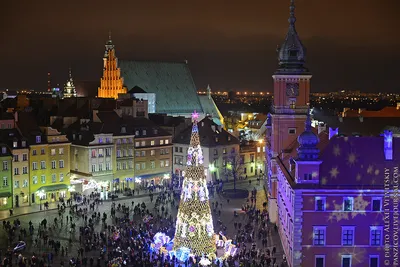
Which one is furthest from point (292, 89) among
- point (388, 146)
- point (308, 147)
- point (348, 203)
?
point (348, 203)

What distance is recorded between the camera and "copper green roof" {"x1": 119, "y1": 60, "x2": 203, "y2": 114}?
100 m

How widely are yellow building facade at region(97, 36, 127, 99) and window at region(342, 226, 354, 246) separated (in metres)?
62.8

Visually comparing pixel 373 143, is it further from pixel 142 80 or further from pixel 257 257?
pixel 142 80

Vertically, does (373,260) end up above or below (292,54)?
below

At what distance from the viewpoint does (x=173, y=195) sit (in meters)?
65.2

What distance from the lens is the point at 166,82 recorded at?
104 m

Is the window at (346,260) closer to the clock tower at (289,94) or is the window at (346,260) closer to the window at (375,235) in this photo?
the window at (375,235)

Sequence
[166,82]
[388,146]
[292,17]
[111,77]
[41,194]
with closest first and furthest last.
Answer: [388,146] → [292,17] → [41,194] → [111,77] → [166,82]

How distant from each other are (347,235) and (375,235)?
1686 millimetres

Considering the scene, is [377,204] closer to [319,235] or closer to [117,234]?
[319,235]

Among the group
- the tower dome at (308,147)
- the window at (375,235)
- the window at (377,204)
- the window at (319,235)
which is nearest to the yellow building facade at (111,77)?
the tower dome at (308,147)

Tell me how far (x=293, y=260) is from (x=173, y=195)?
2835 centimetres

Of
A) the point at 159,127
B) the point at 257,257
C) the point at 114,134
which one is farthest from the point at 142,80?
the point at 257,257

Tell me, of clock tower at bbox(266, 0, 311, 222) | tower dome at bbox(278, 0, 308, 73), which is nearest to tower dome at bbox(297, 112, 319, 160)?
clock tower at bbox(266, 0, 311, 222)
